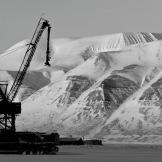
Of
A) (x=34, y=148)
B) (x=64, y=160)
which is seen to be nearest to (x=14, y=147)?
(x=34, y=148)

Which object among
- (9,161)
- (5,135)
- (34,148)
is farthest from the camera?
(5,135)

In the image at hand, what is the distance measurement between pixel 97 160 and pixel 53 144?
43614mm

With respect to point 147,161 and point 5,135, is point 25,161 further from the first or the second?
point 5,135

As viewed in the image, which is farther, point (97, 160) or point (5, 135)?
point (5, 135)

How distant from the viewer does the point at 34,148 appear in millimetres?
182125

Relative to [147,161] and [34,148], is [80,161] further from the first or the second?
[34,148]

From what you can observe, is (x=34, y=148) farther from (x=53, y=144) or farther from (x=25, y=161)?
(x=25, y=161)

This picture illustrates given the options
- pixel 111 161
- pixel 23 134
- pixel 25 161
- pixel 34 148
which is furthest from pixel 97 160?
pixel 23 134

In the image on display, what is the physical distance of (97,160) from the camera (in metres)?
148

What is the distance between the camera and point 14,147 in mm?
185500

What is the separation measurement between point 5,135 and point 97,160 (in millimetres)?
50509

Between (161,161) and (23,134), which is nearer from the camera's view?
(161,161)

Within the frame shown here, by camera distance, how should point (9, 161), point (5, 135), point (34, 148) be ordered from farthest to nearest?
point (5, 135) < point (34, 148) < point (9, 161)

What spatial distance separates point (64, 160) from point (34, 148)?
33.4m
